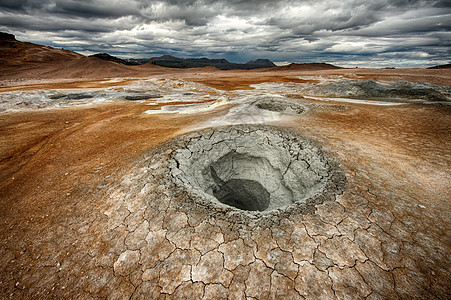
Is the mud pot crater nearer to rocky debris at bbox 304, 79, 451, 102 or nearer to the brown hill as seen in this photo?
rocky debris at bbox 304, 79, 451, 102

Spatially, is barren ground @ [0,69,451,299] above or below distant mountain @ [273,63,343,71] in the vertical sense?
below

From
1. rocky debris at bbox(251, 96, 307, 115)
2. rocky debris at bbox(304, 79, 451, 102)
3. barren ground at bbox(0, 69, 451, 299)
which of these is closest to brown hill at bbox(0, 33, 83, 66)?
rocky debris at bbox(251, 96, 307, 115)

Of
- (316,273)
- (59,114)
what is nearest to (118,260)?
(316,273)

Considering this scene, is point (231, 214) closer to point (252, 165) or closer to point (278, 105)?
point (252, 165)

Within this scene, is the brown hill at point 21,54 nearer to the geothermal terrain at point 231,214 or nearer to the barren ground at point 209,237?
the geothermal terrain at point 231,214

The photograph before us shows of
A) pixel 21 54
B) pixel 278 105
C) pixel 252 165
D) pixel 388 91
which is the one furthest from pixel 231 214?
pixel 21 54

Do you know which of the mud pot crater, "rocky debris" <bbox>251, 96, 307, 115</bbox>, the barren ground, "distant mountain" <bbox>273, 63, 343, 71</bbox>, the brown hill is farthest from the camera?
"distant mountain" <bbox>273, 63, 343, 71</bbox>

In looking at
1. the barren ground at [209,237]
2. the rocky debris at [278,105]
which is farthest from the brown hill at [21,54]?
the barren ground at [209,237]
